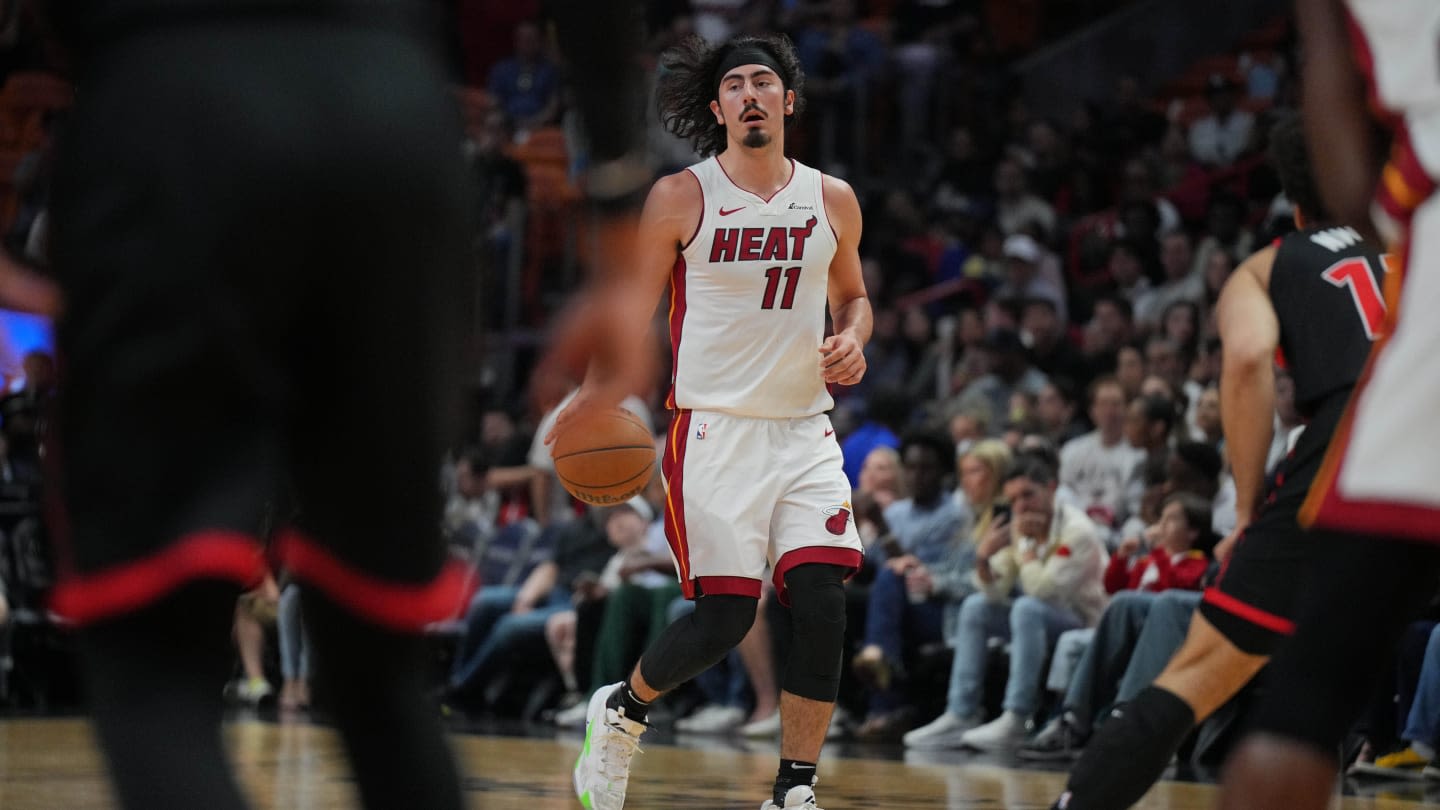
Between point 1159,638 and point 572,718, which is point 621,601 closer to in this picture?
point 572,718

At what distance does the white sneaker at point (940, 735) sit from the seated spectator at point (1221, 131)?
8519 millimetres

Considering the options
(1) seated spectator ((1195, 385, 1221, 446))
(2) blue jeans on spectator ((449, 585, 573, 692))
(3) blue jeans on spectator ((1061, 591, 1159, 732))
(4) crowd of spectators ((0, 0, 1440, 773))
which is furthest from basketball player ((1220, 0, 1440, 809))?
(2) blue jeans on spectator ((449, 585, 573, 692))

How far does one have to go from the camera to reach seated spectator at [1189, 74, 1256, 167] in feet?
54.2

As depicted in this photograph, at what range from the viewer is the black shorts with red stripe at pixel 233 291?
1905 mm

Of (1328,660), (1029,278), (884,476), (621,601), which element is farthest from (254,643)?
(1328,660)

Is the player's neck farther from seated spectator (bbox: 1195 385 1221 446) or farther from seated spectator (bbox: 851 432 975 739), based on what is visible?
seated spectator (bbox: 1195 385 1221 446)

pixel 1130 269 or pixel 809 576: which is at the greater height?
pixel 1130 269

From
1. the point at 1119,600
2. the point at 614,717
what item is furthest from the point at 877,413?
the point at 614,717

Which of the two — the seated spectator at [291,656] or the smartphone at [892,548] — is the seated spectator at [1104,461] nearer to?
the smartphone at [892,548]

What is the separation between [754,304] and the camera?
6.04m

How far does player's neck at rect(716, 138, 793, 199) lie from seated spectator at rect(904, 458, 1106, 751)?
3622 mm

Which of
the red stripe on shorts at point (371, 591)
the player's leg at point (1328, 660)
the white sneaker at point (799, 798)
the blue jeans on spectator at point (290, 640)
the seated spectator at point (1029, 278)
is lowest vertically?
the blue jeans on spectator at point (290, 640)

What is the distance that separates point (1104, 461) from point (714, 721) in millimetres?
2635

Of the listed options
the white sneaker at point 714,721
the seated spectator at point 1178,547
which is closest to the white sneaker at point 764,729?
the white sneaker at point 714,721
